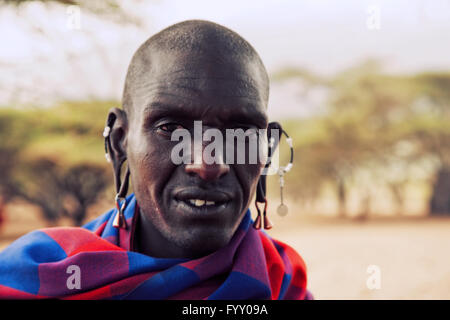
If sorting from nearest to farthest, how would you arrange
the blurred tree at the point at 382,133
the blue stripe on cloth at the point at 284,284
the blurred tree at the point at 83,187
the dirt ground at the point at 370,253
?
the blue stripe on cloth at the point at 284,284 → the dirt ground at the point at 370,253 → the blurred tree at the point at 83,187 → the blurred tree at the point at 382,133

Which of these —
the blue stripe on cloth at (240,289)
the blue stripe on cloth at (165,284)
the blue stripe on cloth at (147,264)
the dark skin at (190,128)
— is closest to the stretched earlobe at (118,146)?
the dark skin at (190,128)

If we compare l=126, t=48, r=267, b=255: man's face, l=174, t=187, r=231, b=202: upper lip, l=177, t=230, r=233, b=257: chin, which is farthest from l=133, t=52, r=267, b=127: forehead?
l=177, t=230, r=233, b=257: chin

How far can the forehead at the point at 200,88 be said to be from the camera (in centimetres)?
155

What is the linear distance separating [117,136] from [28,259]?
2.09ft

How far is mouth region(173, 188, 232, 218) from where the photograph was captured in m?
1.52

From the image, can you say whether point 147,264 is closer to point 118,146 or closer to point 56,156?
point 118,146

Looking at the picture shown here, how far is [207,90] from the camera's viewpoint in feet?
5.12

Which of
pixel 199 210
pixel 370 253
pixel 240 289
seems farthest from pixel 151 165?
pixel 370 253

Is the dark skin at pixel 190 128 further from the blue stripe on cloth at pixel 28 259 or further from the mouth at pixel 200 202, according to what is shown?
the blue stripe on cloth at pixel 28 259

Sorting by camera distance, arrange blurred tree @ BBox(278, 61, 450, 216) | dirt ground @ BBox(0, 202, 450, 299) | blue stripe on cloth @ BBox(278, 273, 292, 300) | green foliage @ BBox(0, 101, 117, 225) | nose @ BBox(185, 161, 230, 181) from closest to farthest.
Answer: nose @ BBox(185, 161, 230, 181), blue stripe on cloth @ BBox(278, 273, 292, 300), dirt ground @ BBox(0, 202, 450, 299), green foliage @ BBox(0, 101, 117, 225), blurred tree @ BBox(278, 61, 450, 216)

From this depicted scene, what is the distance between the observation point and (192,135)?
156 cm

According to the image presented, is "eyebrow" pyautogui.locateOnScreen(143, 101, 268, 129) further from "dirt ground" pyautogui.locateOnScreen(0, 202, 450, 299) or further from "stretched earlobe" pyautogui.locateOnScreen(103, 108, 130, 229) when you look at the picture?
"dirt ground" pyautogui.locateOnScreen(0, 202, 450, 299)
